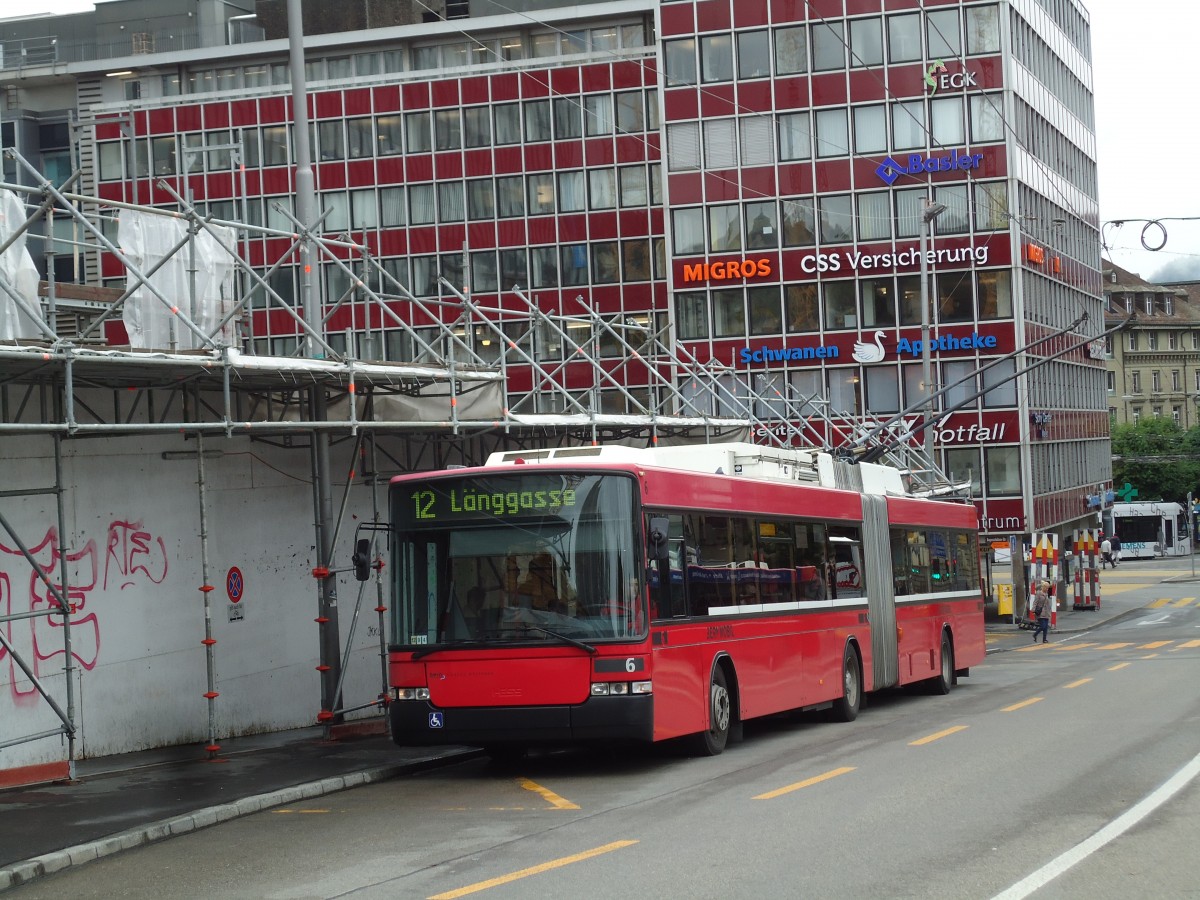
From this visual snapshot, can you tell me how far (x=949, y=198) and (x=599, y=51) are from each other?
1471cm

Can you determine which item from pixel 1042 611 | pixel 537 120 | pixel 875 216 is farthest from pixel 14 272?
pixel 537 120

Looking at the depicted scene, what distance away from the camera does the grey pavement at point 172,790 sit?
12.3 metres

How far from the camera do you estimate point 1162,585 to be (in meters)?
82.0

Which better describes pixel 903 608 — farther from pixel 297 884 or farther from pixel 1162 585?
pixel 1162 585

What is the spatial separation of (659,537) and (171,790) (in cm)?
498

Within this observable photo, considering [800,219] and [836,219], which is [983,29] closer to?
[836,219]

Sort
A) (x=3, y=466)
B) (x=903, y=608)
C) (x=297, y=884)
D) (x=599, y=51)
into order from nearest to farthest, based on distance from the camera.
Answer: (x=297, y=884) → (x=3, y=466) → (x=903, y=608) → (x=599, y=51)

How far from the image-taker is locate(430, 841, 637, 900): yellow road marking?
9.84 m

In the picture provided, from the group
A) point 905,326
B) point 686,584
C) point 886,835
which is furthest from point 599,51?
point 886,835

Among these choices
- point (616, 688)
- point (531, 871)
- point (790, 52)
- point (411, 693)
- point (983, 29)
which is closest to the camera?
point (531, 871)

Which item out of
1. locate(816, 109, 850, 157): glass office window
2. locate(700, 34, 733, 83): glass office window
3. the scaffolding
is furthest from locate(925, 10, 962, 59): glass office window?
the scaffolding

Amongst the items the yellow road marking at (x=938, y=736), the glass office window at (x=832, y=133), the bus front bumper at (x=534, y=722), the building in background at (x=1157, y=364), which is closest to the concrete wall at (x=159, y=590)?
the bus front bumper at (x=534, y=722)

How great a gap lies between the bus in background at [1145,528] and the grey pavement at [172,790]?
93.0 meters

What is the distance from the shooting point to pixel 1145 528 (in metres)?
107
